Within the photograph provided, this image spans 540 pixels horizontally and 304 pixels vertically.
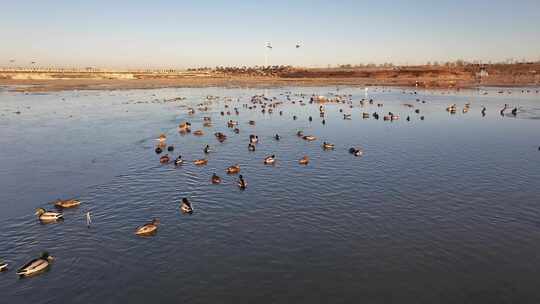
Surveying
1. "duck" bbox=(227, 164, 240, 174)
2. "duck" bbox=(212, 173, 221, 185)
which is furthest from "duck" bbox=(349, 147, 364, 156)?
"duck" bbox=(212, 173, 221, 185)

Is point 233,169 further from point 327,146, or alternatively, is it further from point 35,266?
point 35,266

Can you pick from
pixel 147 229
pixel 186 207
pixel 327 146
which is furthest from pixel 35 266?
pixel 327 146

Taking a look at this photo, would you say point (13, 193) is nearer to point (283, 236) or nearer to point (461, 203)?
point (283, 236)

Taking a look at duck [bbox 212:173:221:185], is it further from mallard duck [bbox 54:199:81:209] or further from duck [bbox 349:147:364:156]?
duck [bbox 349:147:364:156]

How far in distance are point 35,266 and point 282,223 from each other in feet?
36.3

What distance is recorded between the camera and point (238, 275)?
52.5ft

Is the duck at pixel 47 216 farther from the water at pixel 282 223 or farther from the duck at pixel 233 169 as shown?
the duck at pixel 233 169

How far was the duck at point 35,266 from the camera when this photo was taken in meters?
15.9

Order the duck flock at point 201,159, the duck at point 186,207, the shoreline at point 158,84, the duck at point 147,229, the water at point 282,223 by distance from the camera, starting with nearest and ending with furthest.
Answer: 1. the water at point 282,223
2. the duck flock at point 201,159
3. the duck at point 147,229
4. the duck at point 186,207
5. the shoreline at point 158,84

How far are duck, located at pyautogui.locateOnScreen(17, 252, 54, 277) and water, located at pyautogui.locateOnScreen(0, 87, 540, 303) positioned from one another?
37cm

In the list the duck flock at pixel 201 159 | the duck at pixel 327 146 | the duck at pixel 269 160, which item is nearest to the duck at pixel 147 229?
the duck flock at pixel 201 159

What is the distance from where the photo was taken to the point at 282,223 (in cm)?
2073

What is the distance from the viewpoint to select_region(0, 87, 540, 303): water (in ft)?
50.0

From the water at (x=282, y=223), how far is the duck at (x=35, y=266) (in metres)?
0.37
